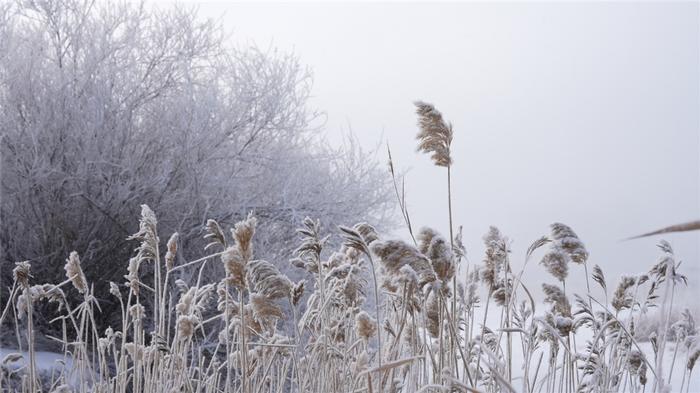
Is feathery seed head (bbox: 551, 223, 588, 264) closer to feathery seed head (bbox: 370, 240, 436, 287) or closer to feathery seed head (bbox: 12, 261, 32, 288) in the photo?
feathery seed head (bbox: 370, 240, 436, 287)

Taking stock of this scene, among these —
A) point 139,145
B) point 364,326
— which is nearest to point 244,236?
point 364,326

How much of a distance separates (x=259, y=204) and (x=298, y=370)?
20.5 feet

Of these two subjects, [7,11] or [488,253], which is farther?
[7,11]

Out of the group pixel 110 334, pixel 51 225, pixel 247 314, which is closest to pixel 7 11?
pixel 51 225

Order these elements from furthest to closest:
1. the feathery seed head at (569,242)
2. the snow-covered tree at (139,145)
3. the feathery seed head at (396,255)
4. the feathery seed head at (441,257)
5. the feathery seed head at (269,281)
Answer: the snow-covered tree at (139,145), the feathery seed head at (569,242), the feathery seed head at (269,281), the feathery seed head at (441,257), the feathery seed head at (396,255)

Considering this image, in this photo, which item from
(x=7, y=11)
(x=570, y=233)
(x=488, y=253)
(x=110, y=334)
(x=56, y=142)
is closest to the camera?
(x=570, y=233)

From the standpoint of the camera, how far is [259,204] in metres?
8.07

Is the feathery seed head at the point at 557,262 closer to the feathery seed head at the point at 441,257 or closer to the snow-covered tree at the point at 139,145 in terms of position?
the feathery seed head at the point at 441,257

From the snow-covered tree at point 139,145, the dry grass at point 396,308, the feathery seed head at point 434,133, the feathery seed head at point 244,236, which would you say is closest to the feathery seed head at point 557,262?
the dry grass at point 396,308

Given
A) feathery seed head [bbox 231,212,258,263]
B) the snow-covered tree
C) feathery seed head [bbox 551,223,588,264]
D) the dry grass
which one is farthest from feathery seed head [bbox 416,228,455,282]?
the snow-covered tree

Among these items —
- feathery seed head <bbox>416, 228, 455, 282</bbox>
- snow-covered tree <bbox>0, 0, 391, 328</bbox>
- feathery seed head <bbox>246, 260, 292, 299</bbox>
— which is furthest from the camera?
snow-covered tree <bbox>0, 0, 391, 328</bbox>

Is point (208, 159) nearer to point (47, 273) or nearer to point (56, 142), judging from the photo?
point (56, 142)

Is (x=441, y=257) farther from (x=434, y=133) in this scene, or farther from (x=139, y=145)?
(x=139, y=145)

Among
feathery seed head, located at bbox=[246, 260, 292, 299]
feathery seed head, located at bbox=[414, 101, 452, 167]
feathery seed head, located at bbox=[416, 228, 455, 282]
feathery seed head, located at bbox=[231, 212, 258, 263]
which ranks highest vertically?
feathery seed head, located at bbox=[414, 101, 452, 167]
